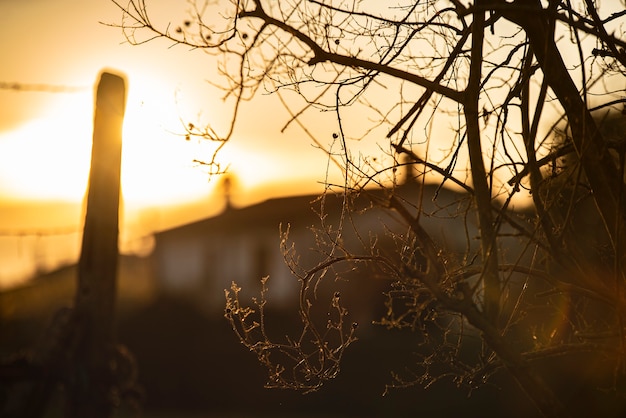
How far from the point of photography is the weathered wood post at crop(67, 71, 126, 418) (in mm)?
7152

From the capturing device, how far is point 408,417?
45.7ft

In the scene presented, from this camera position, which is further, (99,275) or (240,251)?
(240,251)

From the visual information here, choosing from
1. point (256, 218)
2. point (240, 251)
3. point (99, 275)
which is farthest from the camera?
point (240, 251)

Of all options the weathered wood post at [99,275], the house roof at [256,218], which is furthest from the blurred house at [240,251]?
the weathered wood post at [99,275]

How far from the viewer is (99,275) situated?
729 cm

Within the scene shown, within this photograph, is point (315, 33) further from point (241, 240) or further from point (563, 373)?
point (241, 240)

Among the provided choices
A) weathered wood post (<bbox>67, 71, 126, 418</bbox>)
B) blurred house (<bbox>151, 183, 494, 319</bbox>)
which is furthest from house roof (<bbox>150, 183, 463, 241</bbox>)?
weathered wood post (<bbox>67, 71, 126, 418</bbox>)

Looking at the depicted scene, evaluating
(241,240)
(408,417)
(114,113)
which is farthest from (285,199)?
(114,113)

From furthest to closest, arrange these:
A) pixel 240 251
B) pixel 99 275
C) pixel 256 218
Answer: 1. pixel 240 251
2. pixel 256 218
3. pixel 99 275

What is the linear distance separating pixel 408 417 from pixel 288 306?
445 inches

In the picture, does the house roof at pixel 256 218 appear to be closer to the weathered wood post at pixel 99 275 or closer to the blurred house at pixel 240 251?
the blurred house at pixel 240 251

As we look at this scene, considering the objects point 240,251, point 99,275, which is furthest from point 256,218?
point 99,275

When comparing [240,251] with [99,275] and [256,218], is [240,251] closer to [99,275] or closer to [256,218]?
[256,218]

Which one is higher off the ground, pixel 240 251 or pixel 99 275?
pixel 240 251
